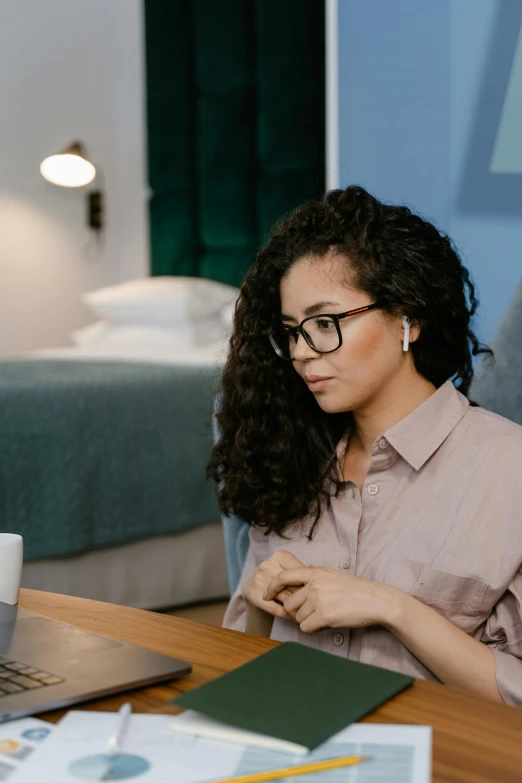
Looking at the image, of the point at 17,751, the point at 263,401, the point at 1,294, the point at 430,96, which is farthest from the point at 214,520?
the point at 17,751

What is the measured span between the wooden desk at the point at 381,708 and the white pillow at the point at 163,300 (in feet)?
8.47

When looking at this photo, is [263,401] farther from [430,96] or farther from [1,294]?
[1,294]

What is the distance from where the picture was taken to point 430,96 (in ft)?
7.54

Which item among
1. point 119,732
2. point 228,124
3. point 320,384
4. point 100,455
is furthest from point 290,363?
point 228,124

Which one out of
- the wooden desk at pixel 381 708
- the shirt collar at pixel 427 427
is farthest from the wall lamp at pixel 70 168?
the wooden desk at pixel 381 708

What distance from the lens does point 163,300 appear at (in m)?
3.60

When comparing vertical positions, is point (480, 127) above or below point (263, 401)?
above

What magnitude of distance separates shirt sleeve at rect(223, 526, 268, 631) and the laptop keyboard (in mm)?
522

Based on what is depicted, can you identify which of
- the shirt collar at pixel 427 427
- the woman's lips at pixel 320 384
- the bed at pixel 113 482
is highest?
the woman's lips at pixel 320 384

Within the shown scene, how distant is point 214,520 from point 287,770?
2.26m

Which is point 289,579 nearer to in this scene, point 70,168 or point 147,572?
point 147,572

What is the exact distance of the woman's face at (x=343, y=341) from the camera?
47.8 inches

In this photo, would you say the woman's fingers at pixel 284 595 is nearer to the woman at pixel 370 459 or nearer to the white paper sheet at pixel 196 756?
the woman at pixel 370 459

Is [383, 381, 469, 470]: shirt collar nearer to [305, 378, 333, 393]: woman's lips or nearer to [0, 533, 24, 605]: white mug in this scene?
[305, 378, 333, 393]: woman's lips
